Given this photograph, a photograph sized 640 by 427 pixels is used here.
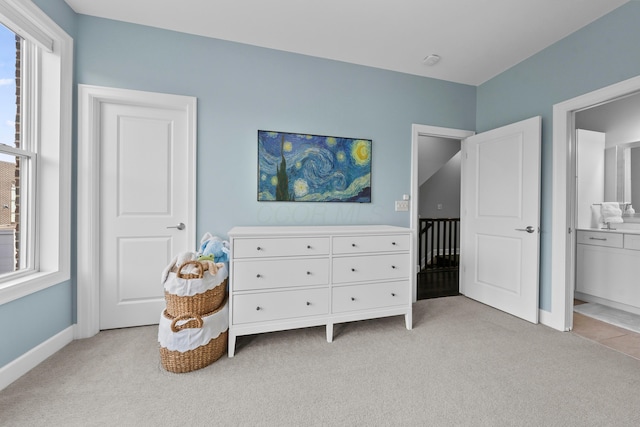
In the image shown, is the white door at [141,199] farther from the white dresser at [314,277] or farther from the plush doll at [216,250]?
the white dresser at [314,277]

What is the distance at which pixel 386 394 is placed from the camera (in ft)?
5.34

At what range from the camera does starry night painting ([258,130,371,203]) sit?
2705mm

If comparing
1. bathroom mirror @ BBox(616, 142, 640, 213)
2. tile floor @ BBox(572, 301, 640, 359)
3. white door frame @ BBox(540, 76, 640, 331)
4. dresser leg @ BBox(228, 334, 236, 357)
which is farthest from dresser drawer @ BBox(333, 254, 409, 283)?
bathroom mirror @ BBox(616, 142, 640, 213)

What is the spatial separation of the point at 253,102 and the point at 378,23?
1297 mm

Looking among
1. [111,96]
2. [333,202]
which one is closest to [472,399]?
[333,202]

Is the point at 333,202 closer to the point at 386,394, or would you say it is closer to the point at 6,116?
the point at 386,394

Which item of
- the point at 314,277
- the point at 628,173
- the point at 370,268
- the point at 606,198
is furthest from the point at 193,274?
the point at 628,173

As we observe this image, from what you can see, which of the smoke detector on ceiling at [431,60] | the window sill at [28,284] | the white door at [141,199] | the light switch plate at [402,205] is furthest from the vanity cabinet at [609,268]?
the window sill at [28,284]

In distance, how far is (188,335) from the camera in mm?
1830

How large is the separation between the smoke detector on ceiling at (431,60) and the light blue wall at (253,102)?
0.27m

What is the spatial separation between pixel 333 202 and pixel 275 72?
55.5 inches

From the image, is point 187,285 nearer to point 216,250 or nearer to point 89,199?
point 216,250

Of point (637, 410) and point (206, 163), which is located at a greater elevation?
point (206, 163)

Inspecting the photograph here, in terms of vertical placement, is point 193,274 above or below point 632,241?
below
